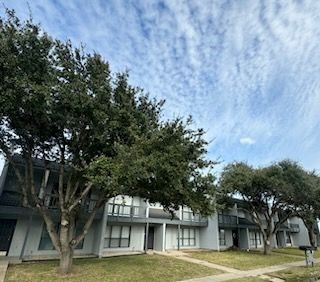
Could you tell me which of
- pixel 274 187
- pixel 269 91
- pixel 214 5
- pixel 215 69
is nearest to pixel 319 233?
pixel 274 187

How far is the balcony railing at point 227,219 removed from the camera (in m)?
29.7

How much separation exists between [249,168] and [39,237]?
21.3 metres

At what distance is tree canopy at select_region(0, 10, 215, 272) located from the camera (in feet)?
35.1

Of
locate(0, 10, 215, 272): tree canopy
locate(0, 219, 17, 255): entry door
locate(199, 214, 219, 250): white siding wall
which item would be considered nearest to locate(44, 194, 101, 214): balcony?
locate(0, 219, 17, 255): entry door

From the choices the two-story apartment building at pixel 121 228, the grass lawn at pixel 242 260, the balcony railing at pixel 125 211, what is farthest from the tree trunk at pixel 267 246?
the balcony railing at pixel 125 211

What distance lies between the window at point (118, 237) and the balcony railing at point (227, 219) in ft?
39.3

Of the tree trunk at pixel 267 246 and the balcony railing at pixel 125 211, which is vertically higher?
the balcony railing at pixel 125 211

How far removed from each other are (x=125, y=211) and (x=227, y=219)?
47.1 ft

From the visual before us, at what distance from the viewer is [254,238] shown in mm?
36438

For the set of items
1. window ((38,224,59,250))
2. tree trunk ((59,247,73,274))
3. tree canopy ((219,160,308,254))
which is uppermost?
tree canopy ((219,160,308,254))

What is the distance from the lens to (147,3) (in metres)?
11.4

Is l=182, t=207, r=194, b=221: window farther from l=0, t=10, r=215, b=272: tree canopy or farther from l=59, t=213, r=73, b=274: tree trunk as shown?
l=59, t=213, r=73, b=274: tree trunk

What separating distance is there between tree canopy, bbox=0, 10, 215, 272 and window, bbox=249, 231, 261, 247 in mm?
26081

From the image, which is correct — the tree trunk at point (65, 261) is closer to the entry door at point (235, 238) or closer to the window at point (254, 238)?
the entry door at point (235, 238)
